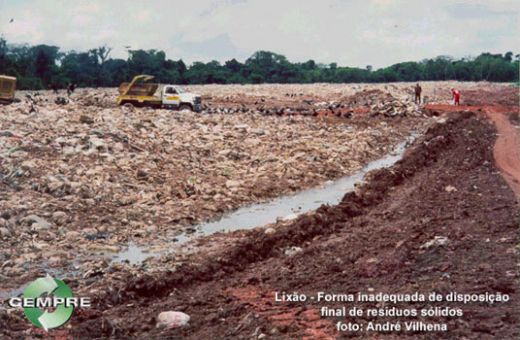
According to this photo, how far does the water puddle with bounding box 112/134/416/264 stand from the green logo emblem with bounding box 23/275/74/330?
176 cm

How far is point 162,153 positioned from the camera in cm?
1324

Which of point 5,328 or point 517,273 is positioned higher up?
point 517,273

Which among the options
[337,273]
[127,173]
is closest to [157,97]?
[127,173]

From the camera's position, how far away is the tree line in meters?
43.8

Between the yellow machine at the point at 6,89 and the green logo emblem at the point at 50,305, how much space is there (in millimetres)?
18779

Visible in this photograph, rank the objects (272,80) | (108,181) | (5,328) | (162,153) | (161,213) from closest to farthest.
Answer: (5,328)
(161,213)
(108,181)
(162,153)
(272,80)

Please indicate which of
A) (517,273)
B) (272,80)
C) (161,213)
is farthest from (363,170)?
(272,80)

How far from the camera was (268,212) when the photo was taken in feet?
35.1

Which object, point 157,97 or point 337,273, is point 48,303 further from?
point 157,97

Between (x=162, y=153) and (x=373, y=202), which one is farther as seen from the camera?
(x=162, y=153)

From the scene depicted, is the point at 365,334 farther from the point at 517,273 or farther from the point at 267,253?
the point at 267,253

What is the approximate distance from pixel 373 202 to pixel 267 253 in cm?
354

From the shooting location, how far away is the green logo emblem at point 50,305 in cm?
548

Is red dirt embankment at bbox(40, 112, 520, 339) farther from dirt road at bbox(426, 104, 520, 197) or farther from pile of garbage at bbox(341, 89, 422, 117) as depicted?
pile of garbage at bbox(341, 89, 422, 117)
